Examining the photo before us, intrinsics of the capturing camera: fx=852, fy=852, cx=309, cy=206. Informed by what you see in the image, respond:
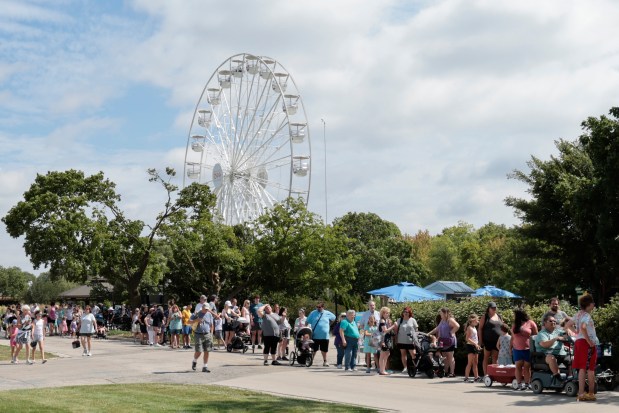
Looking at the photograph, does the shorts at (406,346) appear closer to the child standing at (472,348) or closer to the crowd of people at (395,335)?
the crowd of people at (395,335)

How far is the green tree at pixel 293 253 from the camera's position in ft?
156

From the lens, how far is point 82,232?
40.7 meters

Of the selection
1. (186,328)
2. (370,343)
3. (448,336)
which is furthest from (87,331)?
(448,336)

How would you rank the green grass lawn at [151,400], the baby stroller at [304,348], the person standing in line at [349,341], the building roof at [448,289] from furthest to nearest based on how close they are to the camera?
the building roof at [448,289] < the baby stroller at [304,348] < the person standing in line at [349,341] < the green grass lawn at [151,400]

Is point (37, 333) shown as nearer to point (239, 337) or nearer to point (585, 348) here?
point (239, 337)

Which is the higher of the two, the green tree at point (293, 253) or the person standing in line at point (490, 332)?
the green tree at point (293, 253)

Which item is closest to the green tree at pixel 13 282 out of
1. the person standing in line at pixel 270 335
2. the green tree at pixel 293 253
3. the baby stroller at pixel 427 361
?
the green tree at pixel 293 253

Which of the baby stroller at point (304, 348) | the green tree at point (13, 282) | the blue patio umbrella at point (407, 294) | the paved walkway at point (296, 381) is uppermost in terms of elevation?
the green tree at point (13, 282)

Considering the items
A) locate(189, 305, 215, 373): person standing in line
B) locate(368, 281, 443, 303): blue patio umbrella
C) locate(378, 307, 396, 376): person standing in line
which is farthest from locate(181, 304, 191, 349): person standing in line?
locate(368, 281, 443, 303): blue patio umbrella

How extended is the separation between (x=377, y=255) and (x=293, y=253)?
3769 cm

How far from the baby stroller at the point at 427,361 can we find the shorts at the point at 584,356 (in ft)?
17.0

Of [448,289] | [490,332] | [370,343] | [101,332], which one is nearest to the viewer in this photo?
[490,332]

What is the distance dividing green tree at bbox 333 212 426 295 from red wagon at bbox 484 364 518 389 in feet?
204

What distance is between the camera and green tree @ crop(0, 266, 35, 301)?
147m
